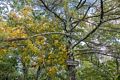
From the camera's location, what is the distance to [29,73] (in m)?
12.9

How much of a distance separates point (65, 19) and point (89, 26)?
1.04m

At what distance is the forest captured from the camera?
756 cm

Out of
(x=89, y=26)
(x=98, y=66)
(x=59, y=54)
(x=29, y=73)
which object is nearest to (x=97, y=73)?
(x=98, y=66)

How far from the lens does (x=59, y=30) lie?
8.87 meters

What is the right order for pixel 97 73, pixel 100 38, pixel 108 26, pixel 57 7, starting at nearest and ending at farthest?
1. pixel 57 7
2. pixel 108 26
3. pixel 100 38
4. pixel 97 73

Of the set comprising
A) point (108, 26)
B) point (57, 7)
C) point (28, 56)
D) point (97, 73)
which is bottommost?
point (97, 73)

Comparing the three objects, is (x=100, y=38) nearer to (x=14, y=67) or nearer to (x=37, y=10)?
(x=37, y=10)

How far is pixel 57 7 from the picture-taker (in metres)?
7.94

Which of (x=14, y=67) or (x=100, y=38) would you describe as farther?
(x=14, y=67)

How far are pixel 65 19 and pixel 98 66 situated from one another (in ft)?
15.3

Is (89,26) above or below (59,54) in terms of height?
above

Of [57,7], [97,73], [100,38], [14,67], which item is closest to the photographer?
[57,7]

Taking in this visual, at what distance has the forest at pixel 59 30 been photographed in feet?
24.8

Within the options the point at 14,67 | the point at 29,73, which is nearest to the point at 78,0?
the point at 14,67
